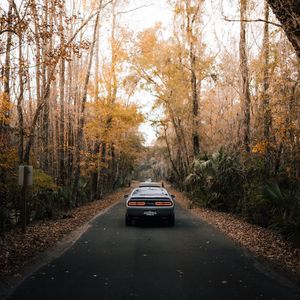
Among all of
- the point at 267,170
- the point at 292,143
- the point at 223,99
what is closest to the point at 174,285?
the point at 292,143

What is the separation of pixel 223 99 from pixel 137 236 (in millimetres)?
21975

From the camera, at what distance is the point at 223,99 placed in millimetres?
31344

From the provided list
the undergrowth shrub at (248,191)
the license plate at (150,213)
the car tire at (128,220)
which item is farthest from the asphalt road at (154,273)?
the car tire at (128,220)

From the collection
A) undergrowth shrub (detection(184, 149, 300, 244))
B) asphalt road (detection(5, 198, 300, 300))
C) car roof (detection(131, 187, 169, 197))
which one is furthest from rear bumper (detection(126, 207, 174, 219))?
undergrowth shrub (detection(184, 149, 300, 244))

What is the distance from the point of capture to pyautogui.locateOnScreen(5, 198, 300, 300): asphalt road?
562 centimetres

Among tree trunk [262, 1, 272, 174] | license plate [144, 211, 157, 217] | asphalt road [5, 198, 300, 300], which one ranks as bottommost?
asphalt road [5, 198, 300, 300]

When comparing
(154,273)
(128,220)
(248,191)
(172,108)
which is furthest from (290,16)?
(172,108)

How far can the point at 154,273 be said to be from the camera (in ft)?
22.4

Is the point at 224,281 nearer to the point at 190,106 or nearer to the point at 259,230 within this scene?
the point at 259,230

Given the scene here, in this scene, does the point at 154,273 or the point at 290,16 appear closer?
the point at 154,273

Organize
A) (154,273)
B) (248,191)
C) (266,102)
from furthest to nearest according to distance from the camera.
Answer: (248,191)
(266,102)
(154,273)

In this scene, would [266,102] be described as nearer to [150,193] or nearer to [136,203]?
[150,193]

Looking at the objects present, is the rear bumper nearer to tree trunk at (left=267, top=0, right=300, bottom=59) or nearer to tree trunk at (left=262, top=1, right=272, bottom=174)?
tree trunk at (left=262, top=1, right=272, bottom=174)

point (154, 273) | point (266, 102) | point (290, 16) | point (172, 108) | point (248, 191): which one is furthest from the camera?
point (172, 108)
